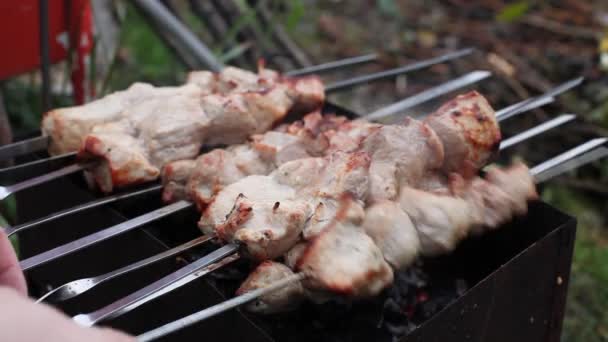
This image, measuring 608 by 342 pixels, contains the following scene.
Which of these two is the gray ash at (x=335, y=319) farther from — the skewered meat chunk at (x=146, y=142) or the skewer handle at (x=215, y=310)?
the skewered meat chunk at (x=146, y=142)

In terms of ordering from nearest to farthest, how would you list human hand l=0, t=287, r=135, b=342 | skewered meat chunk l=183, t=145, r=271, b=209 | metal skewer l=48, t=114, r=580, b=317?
1. human hand l=0, t=287, r=135, b=342
2. metal skewer l=48, t=114, r=580, b=317
3. skewered meat chunk l=183, t=145, r=271, b=209

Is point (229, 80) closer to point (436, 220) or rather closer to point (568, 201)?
point (436, 220)

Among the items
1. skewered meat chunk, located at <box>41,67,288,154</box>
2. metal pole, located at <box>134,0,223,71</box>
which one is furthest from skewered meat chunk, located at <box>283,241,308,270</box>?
metal pole, located at <box>134,0,223,71</box>

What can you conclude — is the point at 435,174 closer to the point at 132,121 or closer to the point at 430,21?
the point at 132,121

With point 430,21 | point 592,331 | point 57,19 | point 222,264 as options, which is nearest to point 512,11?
point 430,21

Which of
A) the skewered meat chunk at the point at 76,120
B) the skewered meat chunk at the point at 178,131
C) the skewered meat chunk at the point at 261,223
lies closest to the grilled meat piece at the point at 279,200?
the skewered meat chunk at the point at 261,223

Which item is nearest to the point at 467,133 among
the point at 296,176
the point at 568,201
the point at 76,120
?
the point at 296,176

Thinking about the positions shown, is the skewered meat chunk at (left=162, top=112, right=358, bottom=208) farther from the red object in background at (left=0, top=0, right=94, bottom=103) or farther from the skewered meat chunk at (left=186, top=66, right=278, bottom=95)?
the red object in background at (left=0, top=0, right=94, bottom=103)
